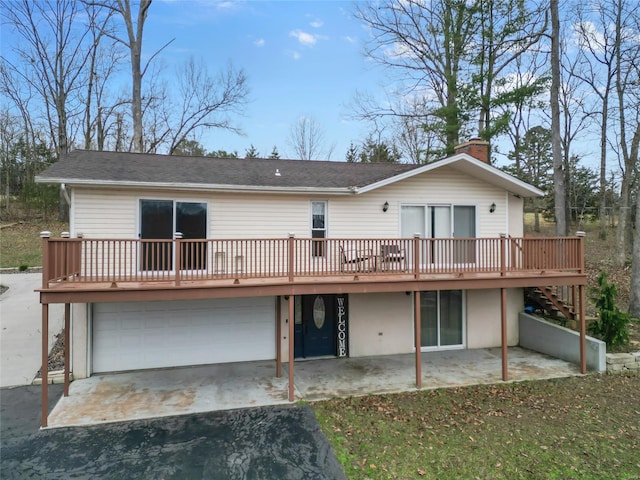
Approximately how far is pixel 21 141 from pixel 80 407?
29344mm

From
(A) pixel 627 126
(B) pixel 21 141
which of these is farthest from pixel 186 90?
(A) pixel 627 126

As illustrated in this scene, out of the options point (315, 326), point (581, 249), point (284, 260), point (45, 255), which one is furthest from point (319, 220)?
point (581, 249)

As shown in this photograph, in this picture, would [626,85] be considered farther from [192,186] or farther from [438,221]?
[192,186]

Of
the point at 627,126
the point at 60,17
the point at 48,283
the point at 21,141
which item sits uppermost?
the point at 60,17

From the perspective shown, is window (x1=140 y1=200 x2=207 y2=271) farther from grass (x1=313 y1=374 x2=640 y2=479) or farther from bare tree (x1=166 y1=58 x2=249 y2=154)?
bare tree (x1=166 y1=58 x2=249 y2=154)

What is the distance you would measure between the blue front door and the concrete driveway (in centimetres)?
646

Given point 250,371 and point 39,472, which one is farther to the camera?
point 250,371

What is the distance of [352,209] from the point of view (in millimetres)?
10281

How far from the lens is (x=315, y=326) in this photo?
10.4 m

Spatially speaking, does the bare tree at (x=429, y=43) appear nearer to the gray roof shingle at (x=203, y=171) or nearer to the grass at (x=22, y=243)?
the gray roof shingle at (x=203, y=171)

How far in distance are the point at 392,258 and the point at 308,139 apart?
78.6ft

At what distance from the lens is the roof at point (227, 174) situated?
8578mm

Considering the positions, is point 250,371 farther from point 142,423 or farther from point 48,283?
point 48,283

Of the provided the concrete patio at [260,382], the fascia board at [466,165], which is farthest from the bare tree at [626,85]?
the concrete patio at [260,382]
